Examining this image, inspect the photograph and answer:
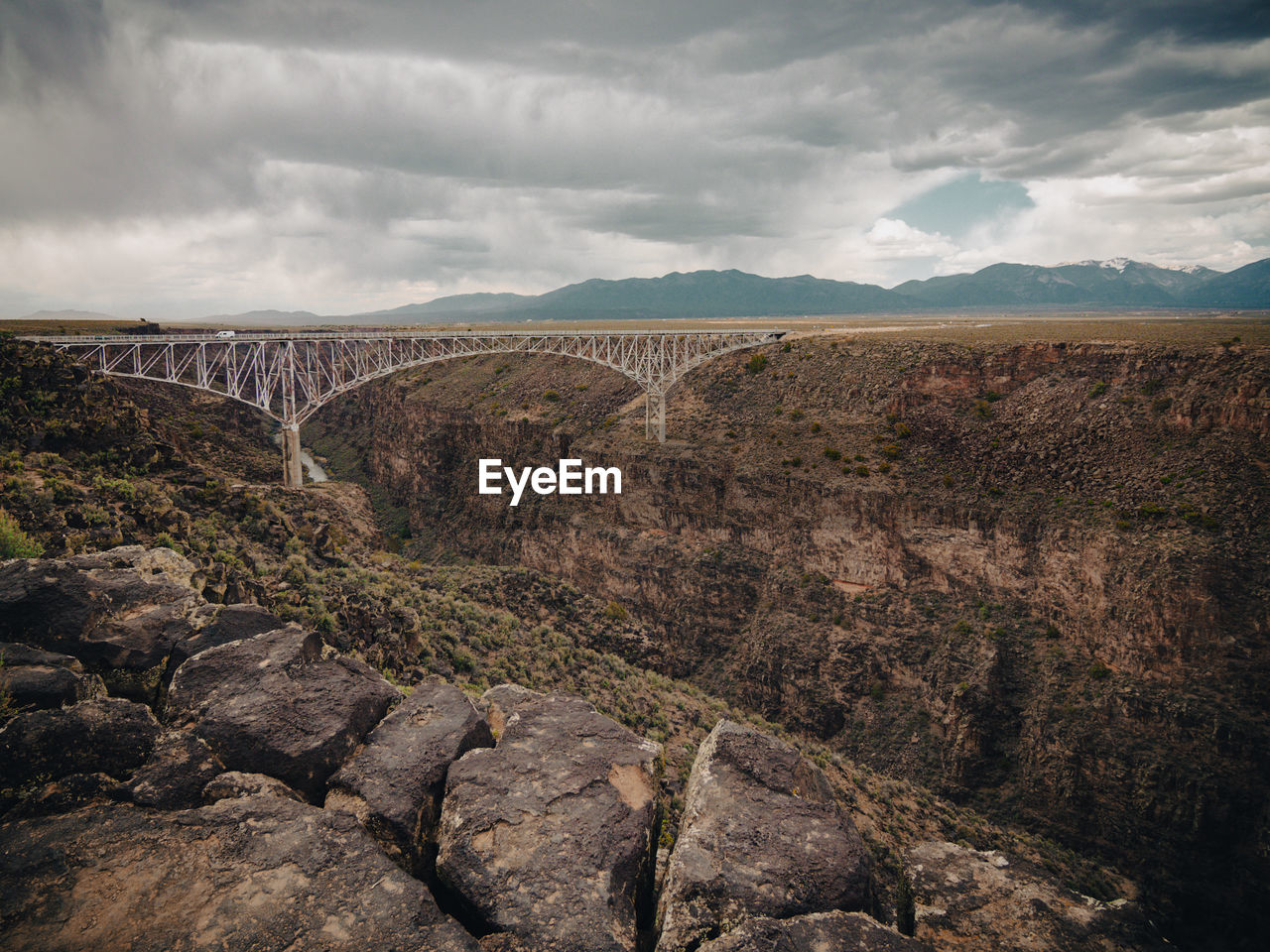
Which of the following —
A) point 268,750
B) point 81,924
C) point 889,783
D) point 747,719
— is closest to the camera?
point 81,924

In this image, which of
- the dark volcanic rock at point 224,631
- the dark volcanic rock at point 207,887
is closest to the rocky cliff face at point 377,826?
the dark volcanic rock at point 207,887

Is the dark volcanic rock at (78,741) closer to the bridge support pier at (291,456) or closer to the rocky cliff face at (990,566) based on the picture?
the rocky cliff face at (990,566)

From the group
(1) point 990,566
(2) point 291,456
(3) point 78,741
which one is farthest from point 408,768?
(2) point 291,456

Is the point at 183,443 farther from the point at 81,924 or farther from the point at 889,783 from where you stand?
the point at 889,783

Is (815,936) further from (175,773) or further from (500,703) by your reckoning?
(175,773)

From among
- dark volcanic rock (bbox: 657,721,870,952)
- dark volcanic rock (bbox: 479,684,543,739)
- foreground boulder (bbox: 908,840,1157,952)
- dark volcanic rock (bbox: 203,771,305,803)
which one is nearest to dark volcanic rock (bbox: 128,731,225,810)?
dark volcanic rock (bbox: 203,771,305,803)

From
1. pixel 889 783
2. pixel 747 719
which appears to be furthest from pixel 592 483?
pixel 889 783
